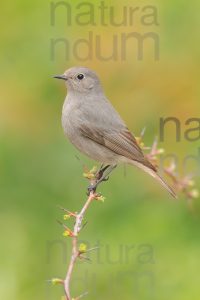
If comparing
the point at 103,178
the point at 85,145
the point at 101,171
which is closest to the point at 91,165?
the point at 101,171

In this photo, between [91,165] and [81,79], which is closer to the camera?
[81,79]

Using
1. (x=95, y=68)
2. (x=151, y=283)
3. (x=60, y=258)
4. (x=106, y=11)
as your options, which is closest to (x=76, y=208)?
(x=60, y=258)

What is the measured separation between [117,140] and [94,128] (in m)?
0.22

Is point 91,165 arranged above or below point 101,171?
below

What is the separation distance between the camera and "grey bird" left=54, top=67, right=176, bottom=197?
6.99m

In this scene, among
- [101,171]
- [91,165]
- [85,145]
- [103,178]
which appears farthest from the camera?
[91,165]

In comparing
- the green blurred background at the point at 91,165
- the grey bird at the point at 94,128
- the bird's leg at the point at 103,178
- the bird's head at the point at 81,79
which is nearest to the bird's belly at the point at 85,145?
the grey bird at the point at 94,128

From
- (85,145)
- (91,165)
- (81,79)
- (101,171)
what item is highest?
(81,79)

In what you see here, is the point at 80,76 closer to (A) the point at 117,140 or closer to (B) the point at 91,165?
(A) the point at 117,140

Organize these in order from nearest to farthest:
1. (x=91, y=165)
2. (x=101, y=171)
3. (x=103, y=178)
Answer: (x=103, y=178)
(x=101, y=171)
(x=91, y=165)

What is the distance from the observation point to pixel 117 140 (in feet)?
23.2

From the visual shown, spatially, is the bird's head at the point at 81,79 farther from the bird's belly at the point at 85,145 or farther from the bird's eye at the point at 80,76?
the bird's belly at the point at 85,145

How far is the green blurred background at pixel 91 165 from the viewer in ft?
22.9

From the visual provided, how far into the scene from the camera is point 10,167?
8328 mm
